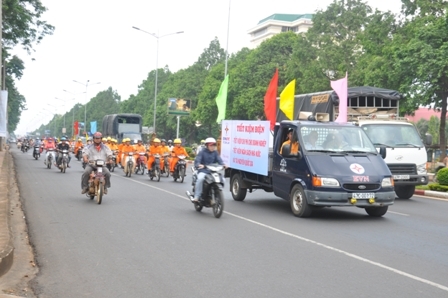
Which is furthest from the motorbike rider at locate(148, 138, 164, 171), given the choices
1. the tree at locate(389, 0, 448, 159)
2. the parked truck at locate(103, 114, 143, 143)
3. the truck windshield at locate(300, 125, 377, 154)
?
the parked truck at locate(103, 114, 143, 143)

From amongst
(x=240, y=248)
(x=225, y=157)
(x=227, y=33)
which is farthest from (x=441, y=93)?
(x=240, y=248)

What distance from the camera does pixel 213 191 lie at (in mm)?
13531

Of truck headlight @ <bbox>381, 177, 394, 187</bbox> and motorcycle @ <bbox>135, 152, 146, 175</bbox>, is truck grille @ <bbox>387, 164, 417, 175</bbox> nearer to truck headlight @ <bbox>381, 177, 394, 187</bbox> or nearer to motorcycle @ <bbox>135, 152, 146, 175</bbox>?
truck headlight @ <bbox>381, 177, 394, 187</bbox>

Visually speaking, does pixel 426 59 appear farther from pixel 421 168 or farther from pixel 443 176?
pixel 421 168

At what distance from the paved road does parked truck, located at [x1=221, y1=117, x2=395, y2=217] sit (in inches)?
18.1

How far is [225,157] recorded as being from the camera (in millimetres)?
17922

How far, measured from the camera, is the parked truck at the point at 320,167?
1280 cm

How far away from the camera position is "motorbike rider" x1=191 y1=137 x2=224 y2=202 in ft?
45.6

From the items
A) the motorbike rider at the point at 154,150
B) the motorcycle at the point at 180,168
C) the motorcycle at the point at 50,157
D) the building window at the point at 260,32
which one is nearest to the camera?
the motorcycle at the point at 180,168

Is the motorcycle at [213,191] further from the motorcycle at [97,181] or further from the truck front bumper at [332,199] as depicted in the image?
the motorcycle at [97,181]

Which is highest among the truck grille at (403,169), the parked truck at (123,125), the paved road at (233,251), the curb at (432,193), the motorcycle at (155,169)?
the parked truck at (123,125)

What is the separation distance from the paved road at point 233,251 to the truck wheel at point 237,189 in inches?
56.2

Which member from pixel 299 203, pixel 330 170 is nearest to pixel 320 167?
pixel 330 170

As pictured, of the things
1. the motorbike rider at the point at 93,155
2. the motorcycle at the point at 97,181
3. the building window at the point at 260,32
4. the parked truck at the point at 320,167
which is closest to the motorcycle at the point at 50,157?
the motorbike rider at the point at 93,155
